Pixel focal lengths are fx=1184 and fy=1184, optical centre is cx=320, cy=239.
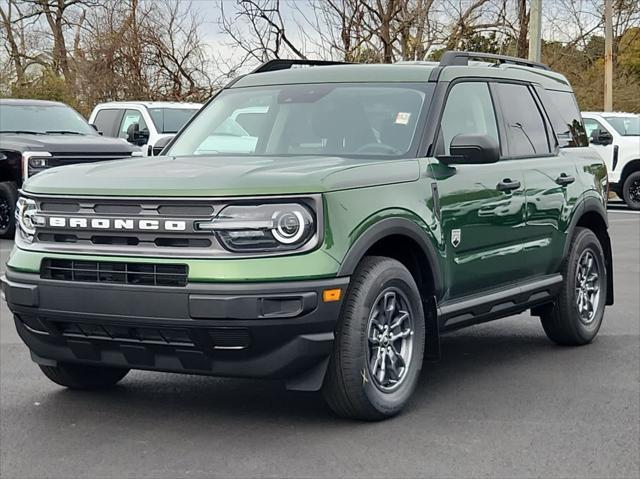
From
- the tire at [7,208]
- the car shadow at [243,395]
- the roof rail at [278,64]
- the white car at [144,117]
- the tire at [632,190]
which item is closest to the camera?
the car shadow at [243,395]

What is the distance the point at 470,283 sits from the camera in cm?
657

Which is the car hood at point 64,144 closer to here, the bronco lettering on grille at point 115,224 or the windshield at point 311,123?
the windshield at point 311,123

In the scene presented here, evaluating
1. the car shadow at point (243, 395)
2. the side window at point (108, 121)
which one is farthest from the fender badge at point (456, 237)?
the side window at point (108, 121)

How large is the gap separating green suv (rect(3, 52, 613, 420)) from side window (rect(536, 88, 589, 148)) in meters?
0.54

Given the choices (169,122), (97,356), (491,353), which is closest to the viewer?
(97,356)

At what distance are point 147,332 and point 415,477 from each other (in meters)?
1.39

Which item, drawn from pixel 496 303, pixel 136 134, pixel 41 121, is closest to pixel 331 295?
pixel 496 303

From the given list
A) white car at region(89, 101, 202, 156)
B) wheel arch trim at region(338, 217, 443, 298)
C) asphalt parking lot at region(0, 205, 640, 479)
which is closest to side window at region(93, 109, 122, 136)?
white car at region(89, 101, 202, 156)

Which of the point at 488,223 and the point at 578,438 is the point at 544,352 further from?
the point at 578,438

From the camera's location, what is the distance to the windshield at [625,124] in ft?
78.0

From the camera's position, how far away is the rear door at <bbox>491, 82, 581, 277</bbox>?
7.24 metres

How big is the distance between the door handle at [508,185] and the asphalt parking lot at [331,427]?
111 cm

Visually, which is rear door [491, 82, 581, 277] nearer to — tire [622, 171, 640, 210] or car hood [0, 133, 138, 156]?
car hood [0, 133, 138, 156]

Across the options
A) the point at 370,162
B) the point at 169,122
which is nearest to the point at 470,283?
the point at 370,162
